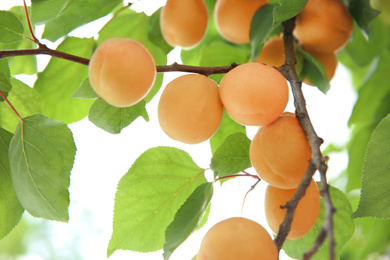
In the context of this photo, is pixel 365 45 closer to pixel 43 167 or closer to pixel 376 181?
pixel 376 181

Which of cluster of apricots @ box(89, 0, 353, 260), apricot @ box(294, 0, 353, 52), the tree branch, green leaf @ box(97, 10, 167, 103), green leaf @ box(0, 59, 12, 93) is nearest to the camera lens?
the tree branch

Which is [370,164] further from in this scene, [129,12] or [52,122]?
[129,12]

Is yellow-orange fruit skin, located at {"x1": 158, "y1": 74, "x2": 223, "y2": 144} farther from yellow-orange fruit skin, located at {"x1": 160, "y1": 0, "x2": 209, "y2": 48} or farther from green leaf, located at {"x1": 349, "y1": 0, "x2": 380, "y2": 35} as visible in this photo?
green leaf, located at {"x1": 349, "y1": 0, "x2": 380, "y2": 35}

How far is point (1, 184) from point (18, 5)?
0.33m

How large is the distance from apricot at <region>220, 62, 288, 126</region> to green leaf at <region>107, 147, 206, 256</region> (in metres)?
0.16

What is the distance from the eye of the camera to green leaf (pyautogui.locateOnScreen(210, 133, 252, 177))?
492 millimetres

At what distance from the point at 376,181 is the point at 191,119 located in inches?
7.3

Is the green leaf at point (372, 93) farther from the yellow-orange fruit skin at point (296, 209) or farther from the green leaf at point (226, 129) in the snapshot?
the yellow-orange fruit skin at point (296, 209)

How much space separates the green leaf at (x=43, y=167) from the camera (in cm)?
44

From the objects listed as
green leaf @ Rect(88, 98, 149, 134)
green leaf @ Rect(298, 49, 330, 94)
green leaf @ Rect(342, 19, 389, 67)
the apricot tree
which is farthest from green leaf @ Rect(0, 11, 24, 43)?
green leaf @ Rect(342, 19, 389, 67)

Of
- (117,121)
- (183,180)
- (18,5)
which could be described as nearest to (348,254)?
(183,180)

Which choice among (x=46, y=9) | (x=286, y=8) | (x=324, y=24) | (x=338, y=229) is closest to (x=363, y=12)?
(x=324, y=24)

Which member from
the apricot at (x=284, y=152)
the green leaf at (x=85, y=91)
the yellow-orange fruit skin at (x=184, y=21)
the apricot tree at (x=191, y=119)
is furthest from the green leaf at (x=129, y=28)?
the apricot at (x=284, y=152)

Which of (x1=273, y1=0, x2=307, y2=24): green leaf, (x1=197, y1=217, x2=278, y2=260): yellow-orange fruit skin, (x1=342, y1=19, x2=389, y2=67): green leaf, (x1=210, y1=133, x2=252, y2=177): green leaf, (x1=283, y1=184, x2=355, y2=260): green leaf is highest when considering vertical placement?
(x1=273, y1=0, x2=307, y2=24): green leaf
